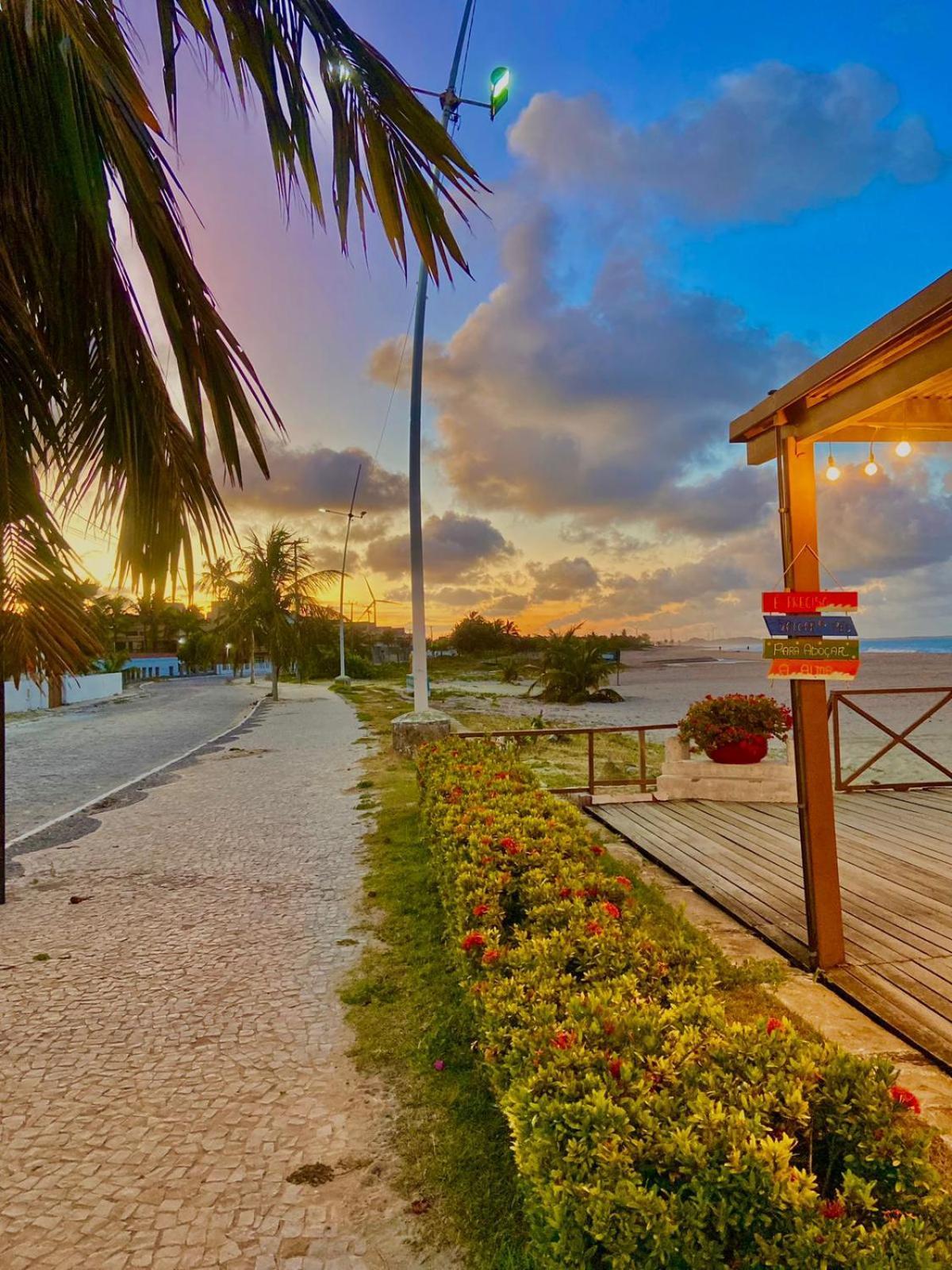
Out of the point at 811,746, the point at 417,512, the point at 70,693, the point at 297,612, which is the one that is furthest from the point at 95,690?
the point at 811,746

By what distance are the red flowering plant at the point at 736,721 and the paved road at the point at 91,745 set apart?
7786 millimetres

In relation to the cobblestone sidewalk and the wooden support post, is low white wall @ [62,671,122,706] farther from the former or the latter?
the wooden support post

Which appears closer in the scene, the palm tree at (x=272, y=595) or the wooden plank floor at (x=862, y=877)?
the wooden plank floor at (x=862, y=877)

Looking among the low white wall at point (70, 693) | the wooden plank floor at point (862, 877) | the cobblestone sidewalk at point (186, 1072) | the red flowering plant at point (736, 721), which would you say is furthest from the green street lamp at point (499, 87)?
the low white wall at point (70, 693)

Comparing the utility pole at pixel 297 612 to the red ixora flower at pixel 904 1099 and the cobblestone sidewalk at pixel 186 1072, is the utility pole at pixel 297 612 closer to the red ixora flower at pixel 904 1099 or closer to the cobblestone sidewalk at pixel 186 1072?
the cobblestone sidewalk at pixel 186 1072

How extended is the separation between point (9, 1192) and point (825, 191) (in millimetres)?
9474

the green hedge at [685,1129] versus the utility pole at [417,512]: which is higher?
the utility pole at [417,512]

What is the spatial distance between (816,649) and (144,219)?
3638mm

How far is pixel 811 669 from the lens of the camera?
3600 mm

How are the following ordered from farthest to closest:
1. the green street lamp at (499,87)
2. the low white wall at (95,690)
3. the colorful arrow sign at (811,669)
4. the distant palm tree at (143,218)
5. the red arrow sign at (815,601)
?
the low white wall at (95,690), the green street lamp at (499,87), the red arrow sign at (815,601), the colorful arrow sign at (811,669), the distant palm tree at (143,218)

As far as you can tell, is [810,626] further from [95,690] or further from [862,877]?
[95,690]

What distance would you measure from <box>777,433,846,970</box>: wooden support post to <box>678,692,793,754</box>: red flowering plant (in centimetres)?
350

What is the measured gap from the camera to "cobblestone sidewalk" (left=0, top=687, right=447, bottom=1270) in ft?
7.31

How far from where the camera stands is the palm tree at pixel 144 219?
2635 millimetres
